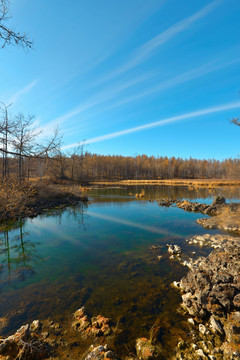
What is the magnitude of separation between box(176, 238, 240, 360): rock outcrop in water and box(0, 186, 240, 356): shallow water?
0.37m

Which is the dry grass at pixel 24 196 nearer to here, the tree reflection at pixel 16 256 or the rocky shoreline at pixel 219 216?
the tree reflection at pixel 16 256

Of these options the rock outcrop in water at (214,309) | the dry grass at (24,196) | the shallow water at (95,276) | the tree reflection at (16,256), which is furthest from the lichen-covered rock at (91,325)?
the dry grass at (24,196)

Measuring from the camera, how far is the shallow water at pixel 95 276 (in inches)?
163

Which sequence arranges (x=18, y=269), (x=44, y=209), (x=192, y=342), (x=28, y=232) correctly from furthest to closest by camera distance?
(x=44, y=209), (x=28, y=232), (x=18, y=269), (x=192, y=342)

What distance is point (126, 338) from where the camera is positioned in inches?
139

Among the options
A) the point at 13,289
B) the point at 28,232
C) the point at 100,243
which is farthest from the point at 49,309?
the point at 28,232

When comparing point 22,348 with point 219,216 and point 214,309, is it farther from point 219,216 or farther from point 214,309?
point 219,216

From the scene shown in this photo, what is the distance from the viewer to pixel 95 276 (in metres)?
6.05

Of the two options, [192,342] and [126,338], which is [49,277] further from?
[192,342]

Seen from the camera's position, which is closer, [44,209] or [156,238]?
[156,238]

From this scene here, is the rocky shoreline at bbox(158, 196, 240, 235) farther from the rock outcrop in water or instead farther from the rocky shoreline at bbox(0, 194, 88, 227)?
the rocky shoreline at bbox(0, 194, 88, 227)

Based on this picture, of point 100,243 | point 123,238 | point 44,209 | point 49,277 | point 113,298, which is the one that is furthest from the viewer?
point 44,209

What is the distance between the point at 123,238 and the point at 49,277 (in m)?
4.89

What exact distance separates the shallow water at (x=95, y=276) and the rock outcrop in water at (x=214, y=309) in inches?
14.8
